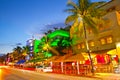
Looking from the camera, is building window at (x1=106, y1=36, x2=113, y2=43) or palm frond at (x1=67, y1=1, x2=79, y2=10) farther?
building window at (x1=106, y1=36, x2=113, y2=43)

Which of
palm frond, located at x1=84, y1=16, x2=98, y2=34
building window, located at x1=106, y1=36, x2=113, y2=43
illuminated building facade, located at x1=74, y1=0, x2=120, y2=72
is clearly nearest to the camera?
palm frond, located at x1=84, y1=16, x2=98, y2=34

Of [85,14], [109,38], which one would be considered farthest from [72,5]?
[109,38]

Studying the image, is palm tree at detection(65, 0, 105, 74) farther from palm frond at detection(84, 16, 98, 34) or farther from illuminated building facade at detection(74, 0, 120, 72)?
illuminated building facade at detection(74, 0, 120, 72)

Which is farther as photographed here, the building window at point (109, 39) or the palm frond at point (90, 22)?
the building window at point (109, 39)

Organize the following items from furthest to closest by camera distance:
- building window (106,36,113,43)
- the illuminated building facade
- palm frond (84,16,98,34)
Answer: building window (106,36,113,43) → the illuminated building facade → palm frond (84,16,98,34)

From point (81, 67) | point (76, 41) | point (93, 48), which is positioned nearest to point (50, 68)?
point (76, 41)

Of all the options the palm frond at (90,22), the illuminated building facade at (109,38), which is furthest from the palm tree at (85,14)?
the illuminated building facade at (109,38)

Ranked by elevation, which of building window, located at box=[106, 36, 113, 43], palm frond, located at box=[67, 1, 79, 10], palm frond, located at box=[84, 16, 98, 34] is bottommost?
building window, located at box=[106, 36, 113, 43]

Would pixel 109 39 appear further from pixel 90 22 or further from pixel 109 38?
pixel 90 22

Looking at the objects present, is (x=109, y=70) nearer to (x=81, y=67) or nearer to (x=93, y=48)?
(x=81, y=67)

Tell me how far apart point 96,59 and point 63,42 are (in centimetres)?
2070

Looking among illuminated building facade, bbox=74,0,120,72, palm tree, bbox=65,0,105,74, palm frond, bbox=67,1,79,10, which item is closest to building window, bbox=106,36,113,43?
illuminated building facade, bbox=74,0,120,72

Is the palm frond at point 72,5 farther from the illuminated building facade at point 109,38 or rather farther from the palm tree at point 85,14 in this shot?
the illuminated building facade at point 109,38

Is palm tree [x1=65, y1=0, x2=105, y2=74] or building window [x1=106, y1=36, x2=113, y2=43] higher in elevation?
palm tree [x1=65, y1=0, x2=105, y2=74]
